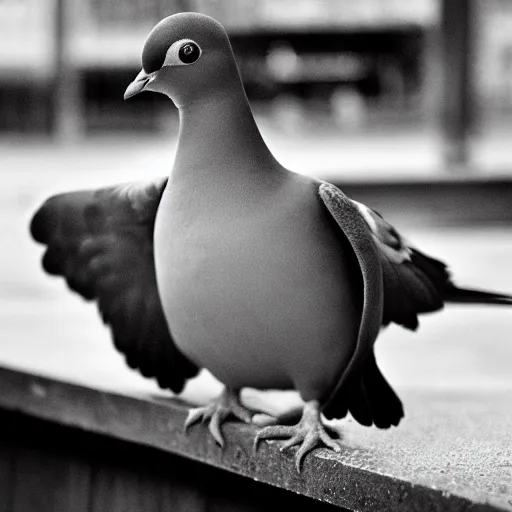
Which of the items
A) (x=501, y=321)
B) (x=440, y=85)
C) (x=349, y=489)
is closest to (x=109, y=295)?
(x=349, y=489)

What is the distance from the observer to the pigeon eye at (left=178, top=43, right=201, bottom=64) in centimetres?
79

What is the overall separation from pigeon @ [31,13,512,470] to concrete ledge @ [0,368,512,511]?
33mm

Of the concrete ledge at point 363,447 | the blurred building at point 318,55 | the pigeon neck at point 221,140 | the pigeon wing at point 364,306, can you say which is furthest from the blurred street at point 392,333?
the blurred building at point 318,55

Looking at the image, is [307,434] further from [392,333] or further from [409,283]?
[392,333]

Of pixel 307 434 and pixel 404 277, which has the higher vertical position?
pixel 404 277

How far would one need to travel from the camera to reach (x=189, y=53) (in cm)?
80

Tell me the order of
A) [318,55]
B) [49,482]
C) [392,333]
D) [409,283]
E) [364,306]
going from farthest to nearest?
[318,55] → [392,333] → [49,482] → [409,283] → [364,306]

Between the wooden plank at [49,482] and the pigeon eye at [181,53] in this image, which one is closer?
the pigeon eye at [181,53]

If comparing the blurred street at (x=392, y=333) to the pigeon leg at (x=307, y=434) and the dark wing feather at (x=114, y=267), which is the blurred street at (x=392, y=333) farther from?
the pigeon leg at (x=307, y=434)

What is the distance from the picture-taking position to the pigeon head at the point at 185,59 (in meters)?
0.80

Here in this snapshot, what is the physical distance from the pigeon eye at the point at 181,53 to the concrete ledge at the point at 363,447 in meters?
0.35

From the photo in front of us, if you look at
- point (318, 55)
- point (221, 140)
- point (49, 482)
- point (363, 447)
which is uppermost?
point (318, 55)

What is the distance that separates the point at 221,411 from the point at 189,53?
1.15 feet

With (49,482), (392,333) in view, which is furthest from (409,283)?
(392,333)
